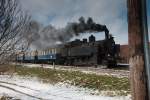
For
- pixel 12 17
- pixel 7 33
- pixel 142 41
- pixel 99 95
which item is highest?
pixel 12 17

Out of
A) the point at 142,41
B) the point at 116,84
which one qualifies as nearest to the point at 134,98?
the point at 142,41

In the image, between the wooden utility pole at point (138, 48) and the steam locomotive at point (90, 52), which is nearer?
the wooden utility pole at point (138, 48)

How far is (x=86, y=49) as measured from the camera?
98.5ft

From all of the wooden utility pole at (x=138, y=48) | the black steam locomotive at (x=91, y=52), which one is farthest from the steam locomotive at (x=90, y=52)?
the wooden utility pole at (x=138, y=48)

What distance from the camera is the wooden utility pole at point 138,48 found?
3400 millimetres

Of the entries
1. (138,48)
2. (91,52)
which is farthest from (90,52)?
(138,48)

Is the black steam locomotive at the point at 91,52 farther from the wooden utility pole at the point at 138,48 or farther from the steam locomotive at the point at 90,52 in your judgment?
the wooden utility pole at the point at 138,48

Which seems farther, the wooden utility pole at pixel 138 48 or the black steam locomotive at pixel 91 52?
the black steam locomotive at pixel 91 52

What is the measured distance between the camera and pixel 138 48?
3434mm

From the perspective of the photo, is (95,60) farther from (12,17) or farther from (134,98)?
(134,98)

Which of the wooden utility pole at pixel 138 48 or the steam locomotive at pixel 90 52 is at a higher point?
the steam locomotive at pixel 90 52

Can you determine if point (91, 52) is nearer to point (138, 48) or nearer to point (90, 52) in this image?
point (90, 52)

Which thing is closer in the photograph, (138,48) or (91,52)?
A: (138,48)

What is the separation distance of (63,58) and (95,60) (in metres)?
7.80
